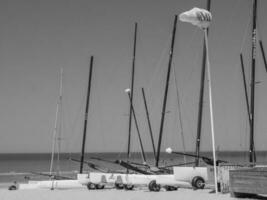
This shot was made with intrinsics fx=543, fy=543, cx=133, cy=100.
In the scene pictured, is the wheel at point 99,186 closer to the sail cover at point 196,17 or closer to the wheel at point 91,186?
the wheel at point 91,186

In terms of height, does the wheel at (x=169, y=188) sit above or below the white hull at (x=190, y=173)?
below

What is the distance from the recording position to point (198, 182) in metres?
22.5

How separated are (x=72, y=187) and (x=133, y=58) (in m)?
11.3

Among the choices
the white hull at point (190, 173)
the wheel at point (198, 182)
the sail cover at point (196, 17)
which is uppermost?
the sail cover at point (196, 17)

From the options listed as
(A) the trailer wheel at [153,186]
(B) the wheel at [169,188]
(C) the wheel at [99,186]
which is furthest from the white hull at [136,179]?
(C) the wheel at [99,186]

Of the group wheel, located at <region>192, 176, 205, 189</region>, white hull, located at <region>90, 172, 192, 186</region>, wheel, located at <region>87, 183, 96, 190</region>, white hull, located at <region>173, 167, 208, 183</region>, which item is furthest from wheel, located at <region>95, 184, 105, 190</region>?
wheel, located at <region>192, 176, 205, 189</region>

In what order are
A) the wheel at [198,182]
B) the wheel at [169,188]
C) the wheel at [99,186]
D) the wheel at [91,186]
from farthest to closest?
the wheel at [91,186] → the wheel at [99,186] → the wheel at [169,188] → the wheel at [198,182]

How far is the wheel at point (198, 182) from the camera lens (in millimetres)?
22391

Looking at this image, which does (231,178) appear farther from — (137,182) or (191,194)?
(137,182)

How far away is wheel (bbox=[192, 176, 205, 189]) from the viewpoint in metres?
22.4

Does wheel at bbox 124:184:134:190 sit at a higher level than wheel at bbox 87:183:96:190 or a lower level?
lower

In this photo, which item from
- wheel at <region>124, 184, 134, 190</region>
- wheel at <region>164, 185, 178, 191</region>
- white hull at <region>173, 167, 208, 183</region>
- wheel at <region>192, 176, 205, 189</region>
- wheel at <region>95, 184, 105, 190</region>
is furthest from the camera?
wheel at <region>95, 184, 105, 190</region>

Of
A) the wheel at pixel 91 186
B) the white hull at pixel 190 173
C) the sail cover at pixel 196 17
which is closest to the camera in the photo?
the sail cover at pixel 196 17

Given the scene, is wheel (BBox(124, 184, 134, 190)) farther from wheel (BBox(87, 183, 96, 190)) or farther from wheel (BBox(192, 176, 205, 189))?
wheel (BBox(192, 176, 205, 189))
